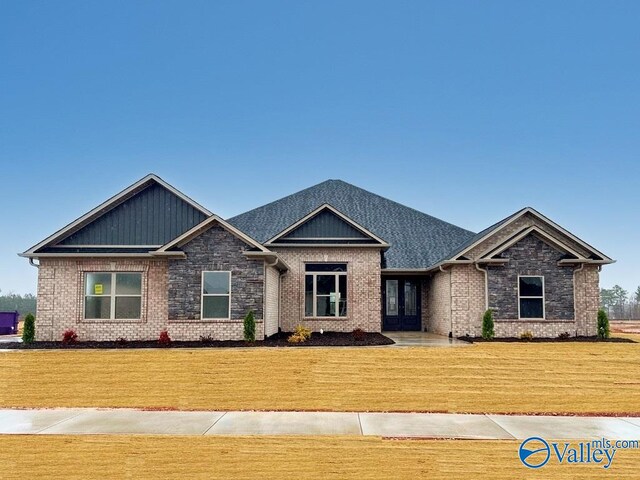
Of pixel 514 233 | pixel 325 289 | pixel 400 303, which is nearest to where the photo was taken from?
pixel 514 233

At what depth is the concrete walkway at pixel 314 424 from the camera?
8359 mm

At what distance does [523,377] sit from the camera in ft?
41.1

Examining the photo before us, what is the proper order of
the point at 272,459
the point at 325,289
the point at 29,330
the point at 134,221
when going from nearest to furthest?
the point at 272,459 < the point at 29,330 < the point at 134,221 < the point at 325,289

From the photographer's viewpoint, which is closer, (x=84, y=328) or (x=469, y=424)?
(x=469, y=424)

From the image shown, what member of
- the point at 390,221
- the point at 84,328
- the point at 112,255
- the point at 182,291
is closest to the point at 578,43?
the point at 390,221

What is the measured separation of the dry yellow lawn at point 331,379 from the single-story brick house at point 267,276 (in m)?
3.13

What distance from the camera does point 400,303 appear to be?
24297 mm

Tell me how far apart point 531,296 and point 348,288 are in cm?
691

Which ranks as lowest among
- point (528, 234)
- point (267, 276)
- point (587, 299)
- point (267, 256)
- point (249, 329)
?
point (249, 329)

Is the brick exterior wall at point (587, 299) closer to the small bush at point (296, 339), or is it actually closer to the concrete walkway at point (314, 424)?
the small bush at point (296, 339)

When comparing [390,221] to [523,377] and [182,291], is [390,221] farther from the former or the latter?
[523,377]

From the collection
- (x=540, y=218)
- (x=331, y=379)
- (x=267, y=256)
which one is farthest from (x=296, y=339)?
(x=540, y=218)

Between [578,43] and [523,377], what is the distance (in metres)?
15.4

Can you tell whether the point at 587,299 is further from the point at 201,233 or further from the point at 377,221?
the point at 201,233
